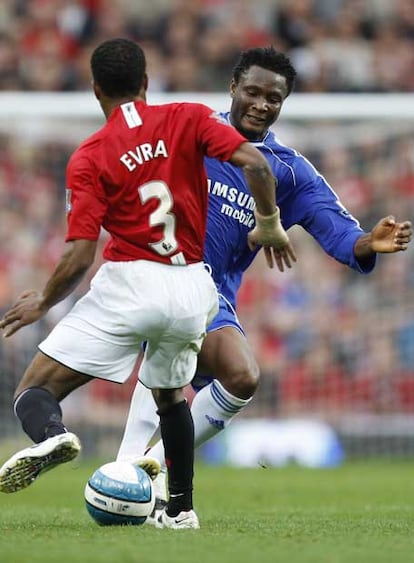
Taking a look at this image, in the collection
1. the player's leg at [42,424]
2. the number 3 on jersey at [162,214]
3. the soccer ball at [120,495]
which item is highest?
the number 3 on jersey at [162,214]

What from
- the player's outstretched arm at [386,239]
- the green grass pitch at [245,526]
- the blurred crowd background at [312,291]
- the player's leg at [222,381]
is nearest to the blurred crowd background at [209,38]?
the blurred crowd background at [312,291]

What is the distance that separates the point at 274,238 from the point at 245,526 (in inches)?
61.5

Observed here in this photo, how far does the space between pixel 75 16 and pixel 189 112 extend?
12654 millimetres

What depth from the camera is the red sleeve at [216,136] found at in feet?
20.2

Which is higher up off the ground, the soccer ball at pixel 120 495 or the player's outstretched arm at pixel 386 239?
the player's outstretched arm at pixel 386 239

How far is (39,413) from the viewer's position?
249 inches

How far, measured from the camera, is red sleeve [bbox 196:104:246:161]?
6164 mm

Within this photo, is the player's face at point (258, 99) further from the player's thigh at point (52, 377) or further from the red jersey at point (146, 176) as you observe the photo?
the player's thigh at point (52, 377)

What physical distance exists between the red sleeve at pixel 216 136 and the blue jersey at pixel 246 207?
5.12 feet

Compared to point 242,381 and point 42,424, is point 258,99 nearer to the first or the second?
point 242,381

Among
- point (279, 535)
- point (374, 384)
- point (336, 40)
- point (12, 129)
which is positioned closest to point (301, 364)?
point (374, 384)

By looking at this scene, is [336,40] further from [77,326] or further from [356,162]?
[77,326]

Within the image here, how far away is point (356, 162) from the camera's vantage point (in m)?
14.5

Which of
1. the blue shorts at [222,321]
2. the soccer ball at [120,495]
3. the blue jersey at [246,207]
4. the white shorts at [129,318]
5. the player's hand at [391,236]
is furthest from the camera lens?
the blue jersey at [246,207]
